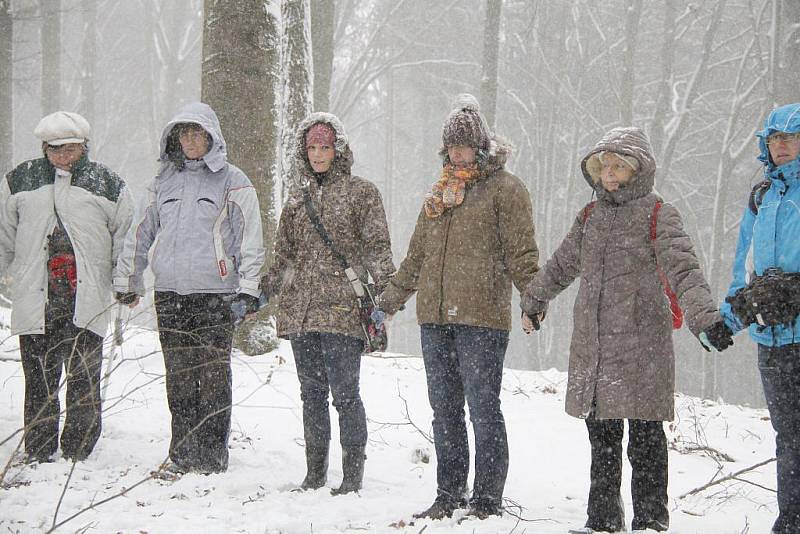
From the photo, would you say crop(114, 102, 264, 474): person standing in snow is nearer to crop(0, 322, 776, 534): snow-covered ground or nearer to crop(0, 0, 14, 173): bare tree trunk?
crop(0, 322, 776, 534): snow-covered ground

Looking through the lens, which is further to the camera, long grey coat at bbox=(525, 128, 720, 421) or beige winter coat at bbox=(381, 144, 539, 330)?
beige winter coat at bbox=(381, 144, 539, 330)

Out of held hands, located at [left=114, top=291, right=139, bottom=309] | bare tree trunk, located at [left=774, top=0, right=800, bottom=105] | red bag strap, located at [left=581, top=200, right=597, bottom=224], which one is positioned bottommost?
held hands, located at [left=114, top=291, right=139, bottom=309]

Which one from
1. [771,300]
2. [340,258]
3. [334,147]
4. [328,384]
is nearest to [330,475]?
[328,384]

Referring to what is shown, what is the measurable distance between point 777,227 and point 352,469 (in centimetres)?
267

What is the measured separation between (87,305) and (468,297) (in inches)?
101

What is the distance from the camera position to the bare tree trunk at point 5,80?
36.1 feet

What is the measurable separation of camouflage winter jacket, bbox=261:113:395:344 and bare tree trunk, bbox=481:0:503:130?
10.3m

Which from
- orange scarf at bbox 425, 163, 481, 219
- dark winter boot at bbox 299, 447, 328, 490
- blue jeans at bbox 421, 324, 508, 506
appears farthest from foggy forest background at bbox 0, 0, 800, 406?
blue jeans at bbox 421, 324, 508, 506

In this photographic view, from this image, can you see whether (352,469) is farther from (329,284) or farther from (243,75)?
(243,75)

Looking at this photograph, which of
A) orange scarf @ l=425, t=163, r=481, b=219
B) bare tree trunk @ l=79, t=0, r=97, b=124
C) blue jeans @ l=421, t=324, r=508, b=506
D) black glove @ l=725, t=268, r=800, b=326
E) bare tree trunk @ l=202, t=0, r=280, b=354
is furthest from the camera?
bare tree trunk @ l=79, t=0, r=97, b=124

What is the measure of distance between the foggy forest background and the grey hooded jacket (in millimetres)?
2255

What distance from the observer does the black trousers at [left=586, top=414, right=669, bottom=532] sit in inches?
143

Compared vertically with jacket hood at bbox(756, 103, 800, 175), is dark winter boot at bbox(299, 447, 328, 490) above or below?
below

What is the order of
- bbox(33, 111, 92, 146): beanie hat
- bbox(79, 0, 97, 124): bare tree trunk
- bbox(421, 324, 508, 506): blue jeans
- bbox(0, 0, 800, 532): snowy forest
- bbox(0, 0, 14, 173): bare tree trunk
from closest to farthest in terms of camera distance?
bbox(421, 324, 508, 506): blue jeans, bbox(33, 111, 92, 146): beanie hat, bbox(0, 0, 800, 532): snowy forest, bbox(0, 0, 14, 173): bare tree trunk, bbox(79, 0, 97, 124): bare tree trunk
